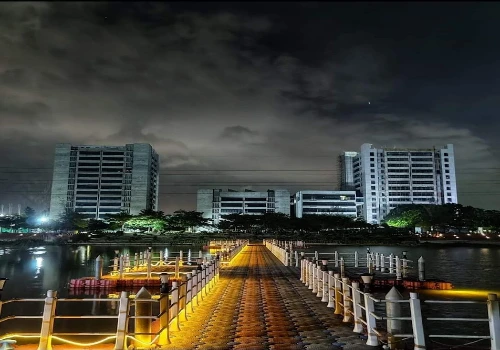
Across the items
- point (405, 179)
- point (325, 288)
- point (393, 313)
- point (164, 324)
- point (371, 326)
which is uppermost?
point (405, 179)

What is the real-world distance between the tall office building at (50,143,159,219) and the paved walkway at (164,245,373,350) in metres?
171

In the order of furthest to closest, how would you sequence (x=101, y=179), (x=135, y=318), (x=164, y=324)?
(x=101, y=179), (x=164, y=324), (x=135, y=318)

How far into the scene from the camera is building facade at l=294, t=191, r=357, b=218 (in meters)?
190

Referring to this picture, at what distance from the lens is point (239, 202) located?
19525cm

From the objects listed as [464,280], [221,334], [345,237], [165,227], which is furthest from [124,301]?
[165,227]

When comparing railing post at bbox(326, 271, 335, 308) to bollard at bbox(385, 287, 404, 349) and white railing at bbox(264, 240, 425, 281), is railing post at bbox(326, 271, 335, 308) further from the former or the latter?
bollard at bbox(385, 287, 404, 349)

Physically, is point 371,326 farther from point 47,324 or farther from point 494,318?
point 47,324

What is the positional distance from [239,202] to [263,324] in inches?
7223

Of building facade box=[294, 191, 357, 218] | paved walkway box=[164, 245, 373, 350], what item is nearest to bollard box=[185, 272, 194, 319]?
paved walkway box=[164, 245, 373, 350]

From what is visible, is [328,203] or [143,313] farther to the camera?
[328,203]

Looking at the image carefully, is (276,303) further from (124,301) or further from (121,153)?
(121,153)

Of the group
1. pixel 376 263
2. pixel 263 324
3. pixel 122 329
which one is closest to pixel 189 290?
pixel 263 324

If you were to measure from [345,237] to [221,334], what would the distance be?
101 meters

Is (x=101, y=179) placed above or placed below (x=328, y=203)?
above
